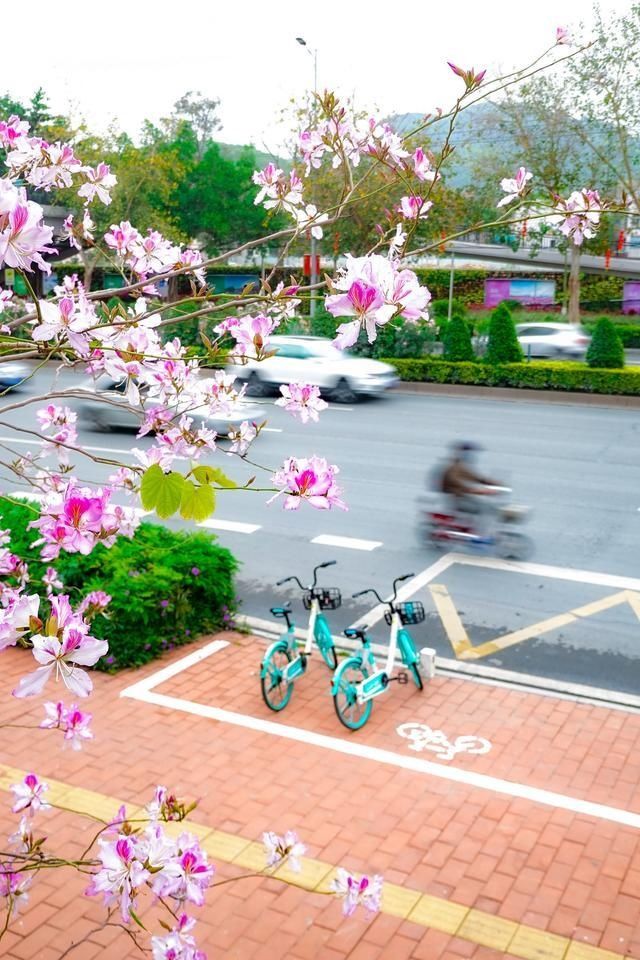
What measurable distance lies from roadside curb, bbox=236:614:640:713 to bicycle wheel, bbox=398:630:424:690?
0.56 metres

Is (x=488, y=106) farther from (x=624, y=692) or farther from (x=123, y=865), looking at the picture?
(x=123, y=865)

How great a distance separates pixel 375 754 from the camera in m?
7.29

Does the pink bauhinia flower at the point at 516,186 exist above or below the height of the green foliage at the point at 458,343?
above

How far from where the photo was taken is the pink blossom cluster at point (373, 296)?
8.55 feet

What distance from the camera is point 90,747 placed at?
24.0ft

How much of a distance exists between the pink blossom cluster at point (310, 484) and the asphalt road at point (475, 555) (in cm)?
603

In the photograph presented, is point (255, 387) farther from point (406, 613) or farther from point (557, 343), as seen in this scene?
point (406, 613)

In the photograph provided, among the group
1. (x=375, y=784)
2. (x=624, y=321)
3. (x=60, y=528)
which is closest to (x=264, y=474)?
(x=375, y=784)

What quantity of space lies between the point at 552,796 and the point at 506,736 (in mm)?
868

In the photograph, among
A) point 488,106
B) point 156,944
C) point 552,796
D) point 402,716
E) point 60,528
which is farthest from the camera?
point 488,106

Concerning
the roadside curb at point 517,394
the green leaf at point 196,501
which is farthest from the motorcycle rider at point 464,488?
the roadside curb at point 517,394

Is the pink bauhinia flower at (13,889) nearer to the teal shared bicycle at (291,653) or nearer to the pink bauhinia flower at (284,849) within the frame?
the pink bauhinia flower at (284,849)

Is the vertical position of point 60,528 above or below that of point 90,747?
above

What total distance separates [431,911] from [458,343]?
2310cm
